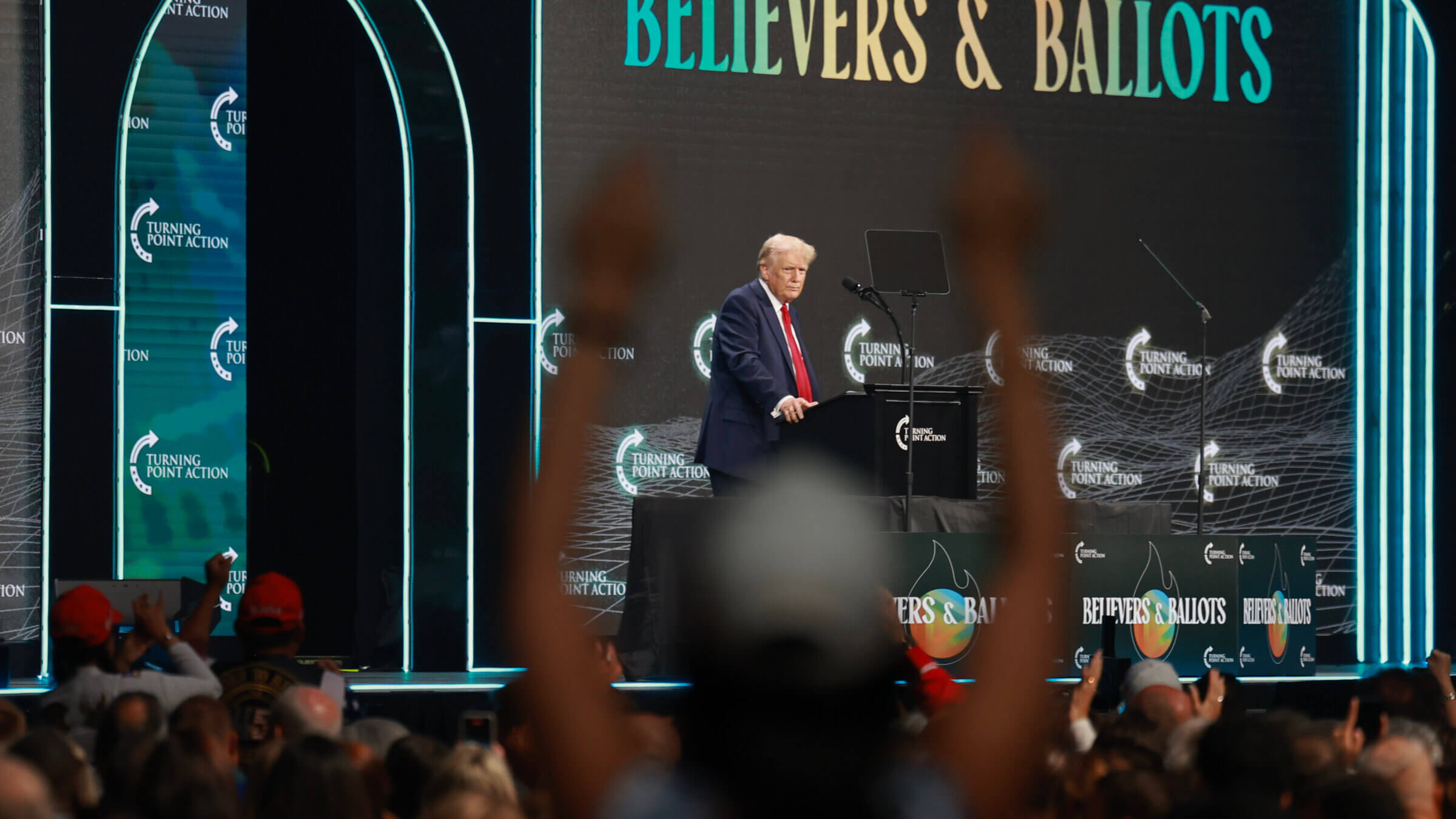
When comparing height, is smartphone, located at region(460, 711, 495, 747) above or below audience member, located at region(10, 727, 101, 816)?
below

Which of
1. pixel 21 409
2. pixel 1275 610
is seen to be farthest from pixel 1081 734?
pixel 21 409

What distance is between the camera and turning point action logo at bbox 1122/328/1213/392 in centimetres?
870

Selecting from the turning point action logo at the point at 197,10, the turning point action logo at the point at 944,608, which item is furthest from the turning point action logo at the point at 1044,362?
the turning point action logo at the point at 197,10

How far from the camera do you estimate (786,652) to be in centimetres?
108

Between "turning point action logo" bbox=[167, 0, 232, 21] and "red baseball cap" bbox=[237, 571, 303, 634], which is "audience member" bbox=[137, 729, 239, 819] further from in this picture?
"turning point action logo" bbox=[167, 0, 232, 21]

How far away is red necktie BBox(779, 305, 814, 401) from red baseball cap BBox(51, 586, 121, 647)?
3694 mm

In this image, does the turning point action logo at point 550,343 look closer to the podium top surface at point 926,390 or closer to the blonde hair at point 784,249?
the blonde hair at point 784,249

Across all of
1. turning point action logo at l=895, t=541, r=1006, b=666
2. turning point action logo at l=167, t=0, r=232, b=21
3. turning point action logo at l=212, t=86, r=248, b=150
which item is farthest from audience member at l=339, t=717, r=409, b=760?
turning point action logo at l=167, t=0, r=232, b=21

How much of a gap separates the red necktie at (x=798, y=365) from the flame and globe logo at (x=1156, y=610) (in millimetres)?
1628

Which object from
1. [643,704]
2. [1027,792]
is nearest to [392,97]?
[643,704]

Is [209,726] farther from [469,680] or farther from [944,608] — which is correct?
[469,680]

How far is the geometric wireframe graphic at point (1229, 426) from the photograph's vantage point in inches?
340

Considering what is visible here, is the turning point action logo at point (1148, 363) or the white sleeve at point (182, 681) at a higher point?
the turning point action logo at point (1148, 363)

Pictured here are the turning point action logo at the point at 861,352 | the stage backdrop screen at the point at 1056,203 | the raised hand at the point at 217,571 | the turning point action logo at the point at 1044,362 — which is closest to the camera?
the raised hand at the point at 217,571
